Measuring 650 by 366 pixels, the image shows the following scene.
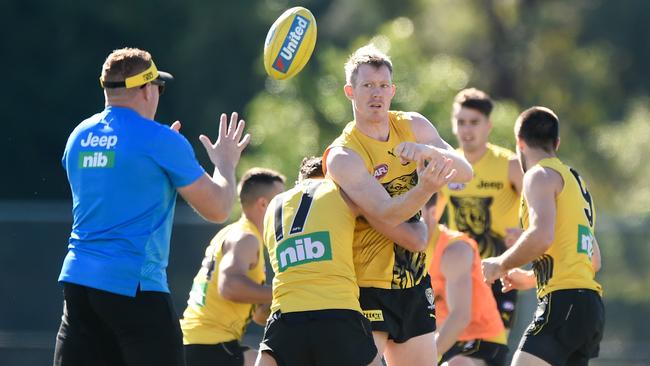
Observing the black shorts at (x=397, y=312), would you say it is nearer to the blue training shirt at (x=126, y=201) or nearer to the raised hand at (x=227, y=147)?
the raised hand at (x=227, y=147)

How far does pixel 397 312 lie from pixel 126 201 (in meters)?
1.58

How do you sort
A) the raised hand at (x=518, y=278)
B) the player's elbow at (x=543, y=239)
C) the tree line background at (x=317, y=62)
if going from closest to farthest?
the player's elbow at (x=543, y=239) < the raised hand at (x=518, y=278) < the tree line background at (x=317, y=62)

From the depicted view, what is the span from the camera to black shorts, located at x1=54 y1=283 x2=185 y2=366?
18.3ft

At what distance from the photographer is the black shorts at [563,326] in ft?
22.4

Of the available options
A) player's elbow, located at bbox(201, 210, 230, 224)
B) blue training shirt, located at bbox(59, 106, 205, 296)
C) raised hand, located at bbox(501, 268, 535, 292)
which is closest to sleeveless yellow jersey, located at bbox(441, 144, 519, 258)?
raised hand, located at bbox(501, 268, 535, 292)

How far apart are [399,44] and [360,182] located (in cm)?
1055

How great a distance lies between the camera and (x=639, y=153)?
20.7 m

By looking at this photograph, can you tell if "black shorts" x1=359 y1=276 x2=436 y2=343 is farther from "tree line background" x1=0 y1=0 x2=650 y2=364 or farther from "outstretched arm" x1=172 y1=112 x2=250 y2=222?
"tree line background" x1=0 y1=0 x2=650 y2=364

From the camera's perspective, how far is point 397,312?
6.22 meters

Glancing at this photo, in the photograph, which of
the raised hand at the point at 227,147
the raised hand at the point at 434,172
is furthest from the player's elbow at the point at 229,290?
the raised hand at the point at 434,172

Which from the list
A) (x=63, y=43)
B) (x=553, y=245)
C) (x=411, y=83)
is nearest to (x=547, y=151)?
(x=553, y=245)

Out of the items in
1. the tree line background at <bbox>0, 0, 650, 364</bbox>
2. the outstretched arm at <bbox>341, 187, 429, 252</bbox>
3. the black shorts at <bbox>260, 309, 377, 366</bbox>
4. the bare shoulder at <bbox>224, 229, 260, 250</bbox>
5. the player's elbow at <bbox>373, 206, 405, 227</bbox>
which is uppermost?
the tree line background at <bbox>0, 0, 650, 364</bbox>

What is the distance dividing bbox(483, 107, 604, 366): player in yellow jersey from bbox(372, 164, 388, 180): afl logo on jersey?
41.9 inches

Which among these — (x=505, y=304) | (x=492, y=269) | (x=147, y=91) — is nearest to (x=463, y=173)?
(x=492, y=269)
